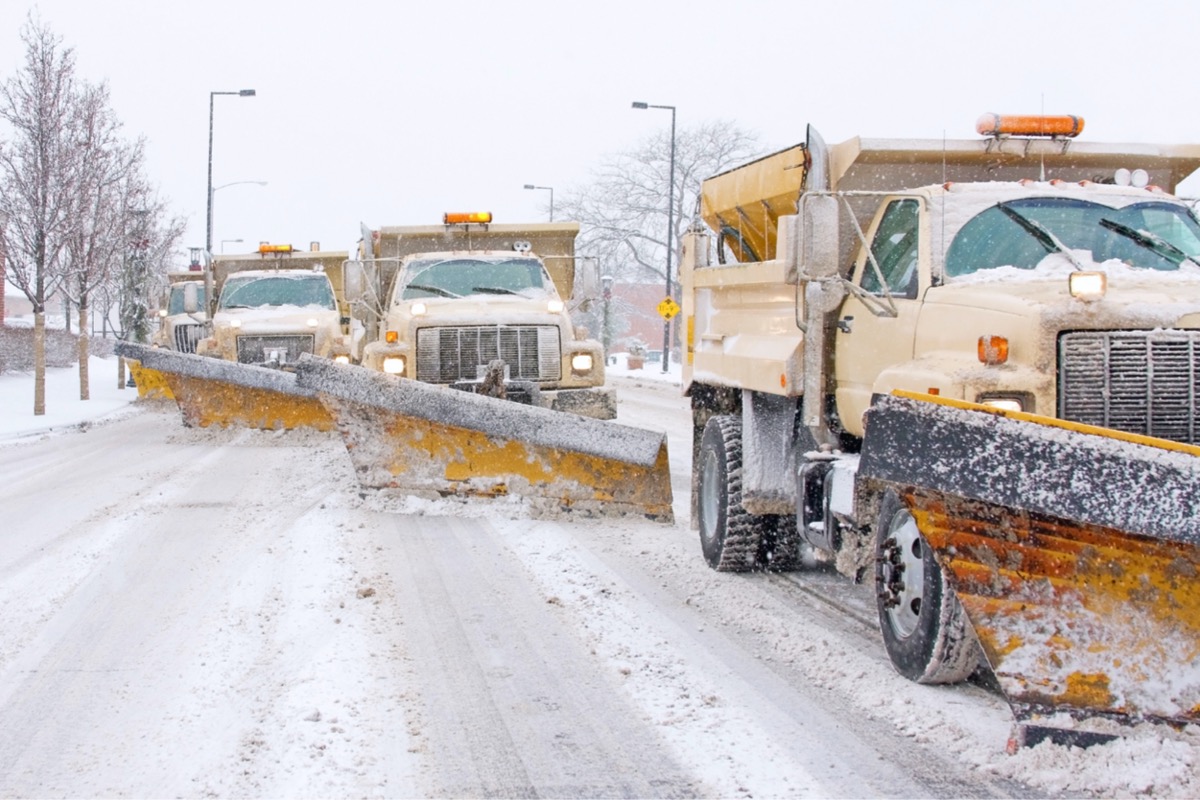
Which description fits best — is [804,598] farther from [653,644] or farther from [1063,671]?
[1063,671]

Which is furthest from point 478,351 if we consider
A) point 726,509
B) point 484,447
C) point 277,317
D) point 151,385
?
point 151,385

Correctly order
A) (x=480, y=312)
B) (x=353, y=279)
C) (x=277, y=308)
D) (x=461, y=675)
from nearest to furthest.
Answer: (x=461, y=675), (x=480, y=312), (x=353, y=279), (x=277, y=308)

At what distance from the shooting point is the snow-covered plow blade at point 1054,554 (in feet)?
12.8

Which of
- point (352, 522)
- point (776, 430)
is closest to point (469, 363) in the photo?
point (352, 522)

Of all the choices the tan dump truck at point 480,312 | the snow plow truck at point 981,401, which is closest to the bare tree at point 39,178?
the tan dump truck at point 480,312

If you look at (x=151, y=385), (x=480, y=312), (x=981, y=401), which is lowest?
(x=151, y=385)

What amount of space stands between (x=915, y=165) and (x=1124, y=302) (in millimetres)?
2018

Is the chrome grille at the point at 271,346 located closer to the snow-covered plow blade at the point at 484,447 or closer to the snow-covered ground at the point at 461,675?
the snow-covered ground at the point at 461,675

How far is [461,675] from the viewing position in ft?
17.5

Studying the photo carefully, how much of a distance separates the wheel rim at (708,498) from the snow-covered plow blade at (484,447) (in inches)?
27.4

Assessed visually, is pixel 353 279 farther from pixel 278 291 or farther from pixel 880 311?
pixel 880 311

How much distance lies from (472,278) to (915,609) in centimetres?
893

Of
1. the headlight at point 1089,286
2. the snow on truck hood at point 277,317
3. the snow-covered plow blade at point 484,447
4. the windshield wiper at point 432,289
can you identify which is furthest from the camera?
the snow on truck hood at point 277,317

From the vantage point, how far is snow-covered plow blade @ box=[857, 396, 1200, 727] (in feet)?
12.8
